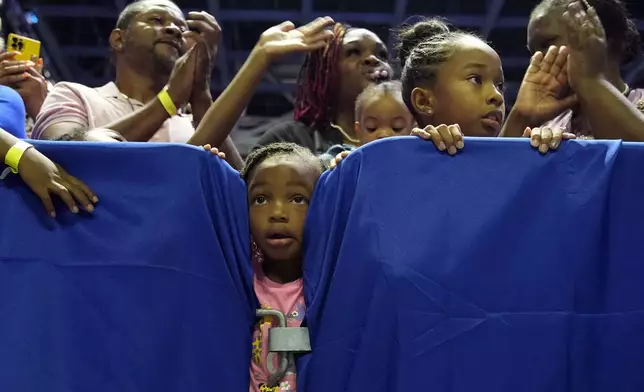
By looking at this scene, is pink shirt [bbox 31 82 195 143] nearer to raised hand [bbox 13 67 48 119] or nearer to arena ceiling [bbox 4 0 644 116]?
raised hand [bbox 13 67 48 119]

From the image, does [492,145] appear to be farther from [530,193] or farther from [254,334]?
[254,334]

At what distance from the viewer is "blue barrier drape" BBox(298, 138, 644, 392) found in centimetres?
139

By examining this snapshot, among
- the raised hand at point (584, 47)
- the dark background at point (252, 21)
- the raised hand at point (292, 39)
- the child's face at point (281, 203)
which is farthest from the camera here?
the dark background at point (252, 21)

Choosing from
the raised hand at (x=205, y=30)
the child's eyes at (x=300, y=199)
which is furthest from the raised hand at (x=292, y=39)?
the child's eyes at (x=300, y=199)

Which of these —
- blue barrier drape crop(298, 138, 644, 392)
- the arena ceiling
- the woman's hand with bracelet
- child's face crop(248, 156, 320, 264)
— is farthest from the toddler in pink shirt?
the arena ceiling

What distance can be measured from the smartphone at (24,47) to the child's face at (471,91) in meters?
1.41

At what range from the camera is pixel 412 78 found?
211 centimetres

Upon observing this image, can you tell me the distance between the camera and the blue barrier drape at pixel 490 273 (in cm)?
139

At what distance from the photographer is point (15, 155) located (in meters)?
1.52

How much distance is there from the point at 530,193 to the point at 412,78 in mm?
741

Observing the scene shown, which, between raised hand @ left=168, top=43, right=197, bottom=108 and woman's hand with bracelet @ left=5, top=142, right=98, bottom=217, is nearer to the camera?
woman's hand with bracelet @ left=5, top=142, right=98, bottom=217

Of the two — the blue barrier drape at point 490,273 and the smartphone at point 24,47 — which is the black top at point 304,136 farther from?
the blue barrier drape at point 490,273

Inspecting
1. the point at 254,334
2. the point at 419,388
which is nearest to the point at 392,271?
the point at 419,388

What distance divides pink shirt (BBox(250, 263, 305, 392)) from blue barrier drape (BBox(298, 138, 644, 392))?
9cm
